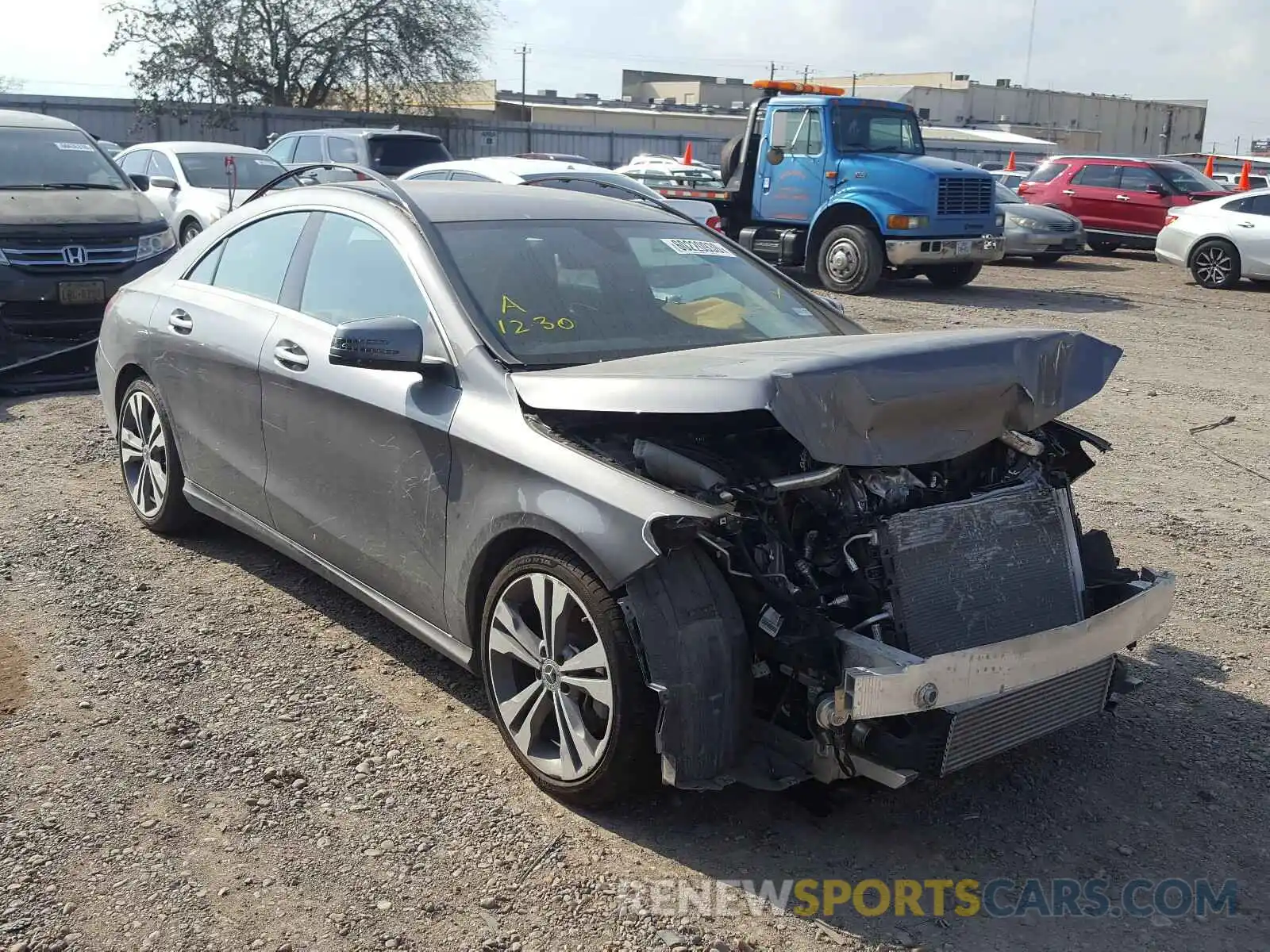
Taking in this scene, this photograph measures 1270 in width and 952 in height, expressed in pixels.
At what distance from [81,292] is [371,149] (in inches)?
346

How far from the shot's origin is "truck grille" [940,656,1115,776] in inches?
126

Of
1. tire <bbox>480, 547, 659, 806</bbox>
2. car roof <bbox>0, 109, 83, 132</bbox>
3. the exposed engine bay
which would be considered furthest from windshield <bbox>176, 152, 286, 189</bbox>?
the exposed engine bay

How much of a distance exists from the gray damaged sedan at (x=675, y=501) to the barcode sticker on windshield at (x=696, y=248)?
0.34ft

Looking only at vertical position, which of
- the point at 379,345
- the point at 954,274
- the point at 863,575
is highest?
the point at 379,345

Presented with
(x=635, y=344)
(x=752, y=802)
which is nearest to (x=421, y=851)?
(x=752, y=802)

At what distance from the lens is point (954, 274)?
55.0ft

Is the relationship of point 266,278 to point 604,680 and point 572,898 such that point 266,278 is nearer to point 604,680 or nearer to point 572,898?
point 604,680

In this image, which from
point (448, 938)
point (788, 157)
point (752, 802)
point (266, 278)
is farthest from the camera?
point (788, 157)

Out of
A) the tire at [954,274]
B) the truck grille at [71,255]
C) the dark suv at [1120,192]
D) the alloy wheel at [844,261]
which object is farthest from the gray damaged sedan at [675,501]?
the dark suv at [1120,192]

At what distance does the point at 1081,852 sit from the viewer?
3398mm

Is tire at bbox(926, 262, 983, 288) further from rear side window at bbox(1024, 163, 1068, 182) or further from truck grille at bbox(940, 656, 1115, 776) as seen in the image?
truck grille at bbox(940, 656, 1115, 776)

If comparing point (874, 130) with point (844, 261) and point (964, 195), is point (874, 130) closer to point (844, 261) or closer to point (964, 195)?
point (964, 195)

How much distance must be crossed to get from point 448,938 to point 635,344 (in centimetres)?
199

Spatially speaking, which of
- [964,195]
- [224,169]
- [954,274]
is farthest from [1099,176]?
[224,169]
